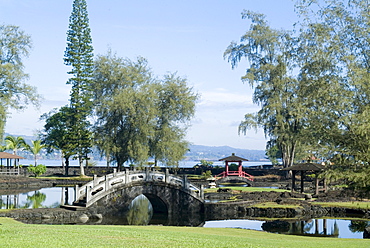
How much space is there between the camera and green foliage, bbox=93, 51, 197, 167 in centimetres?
5569

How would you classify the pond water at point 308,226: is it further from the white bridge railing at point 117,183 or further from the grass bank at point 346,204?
the white bridge railing at point 117,183

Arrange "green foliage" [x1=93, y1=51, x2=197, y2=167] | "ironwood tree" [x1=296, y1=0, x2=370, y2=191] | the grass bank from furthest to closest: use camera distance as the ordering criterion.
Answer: "green foliage" [x1=93, y1=51, x2=197, y2=167] < the grass bank < "ironwood tree" [x1=296, y1=0, x2=370, y2=191]

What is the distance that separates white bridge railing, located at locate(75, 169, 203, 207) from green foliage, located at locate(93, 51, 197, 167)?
2248 centimetres

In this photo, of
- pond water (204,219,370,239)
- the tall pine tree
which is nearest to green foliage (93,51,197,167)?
the tall pine tree

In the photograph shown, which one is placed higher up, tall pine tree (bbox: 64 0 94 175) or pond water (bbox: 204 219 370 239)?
tall pine tree (bbox: 64 0 94 175)

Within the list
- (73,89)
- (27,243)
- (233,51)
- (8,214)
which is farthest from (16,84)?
(27,243)

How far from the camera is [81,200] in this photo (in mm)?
28281

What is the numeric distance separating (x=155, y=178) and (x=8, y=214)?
971cm

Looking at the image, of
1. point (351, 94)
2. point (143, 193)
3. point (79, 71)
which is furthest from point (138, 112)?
point (351, 94)

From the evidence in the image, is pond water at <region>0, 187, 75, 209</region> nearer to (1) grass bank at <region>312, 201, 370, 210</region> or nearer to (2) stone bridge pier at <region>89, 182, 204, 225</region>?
(2) stone bridge pier at <region>89, 182, 204, 225</region>

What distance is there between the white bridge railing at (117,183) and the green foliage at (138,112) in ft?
73.7

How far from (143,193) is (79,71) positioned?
33561 mm

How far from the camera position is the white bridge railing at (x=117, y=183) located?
92.4 feet

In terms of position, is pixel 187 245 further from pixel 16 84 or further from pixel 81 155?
pixel 81 155
